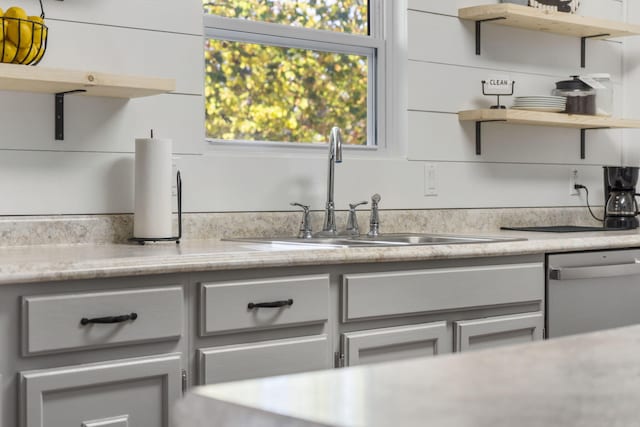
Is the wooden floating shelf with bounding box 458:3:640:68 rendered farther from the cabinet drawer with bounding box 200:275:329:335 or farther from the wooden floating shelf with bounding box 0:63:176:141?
the cabinet drawer with bounding box 200:275:329:335

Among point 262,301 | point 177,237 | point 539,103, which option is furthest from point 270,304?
point 539,103

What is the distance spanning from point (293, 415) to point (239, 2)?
8.92 feet

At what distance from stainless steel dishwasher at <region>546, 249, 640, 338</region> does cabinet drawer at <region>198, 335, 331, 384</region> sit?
910 mm

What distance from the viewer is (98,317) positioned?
1976 mm

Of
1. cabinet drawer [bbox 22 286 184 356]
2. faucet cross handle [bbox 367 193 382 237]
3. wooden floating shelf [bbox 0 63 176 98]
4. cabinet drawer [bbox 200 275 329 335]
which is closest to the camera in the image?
cabinet drawer [bbox 22 286 184 356]

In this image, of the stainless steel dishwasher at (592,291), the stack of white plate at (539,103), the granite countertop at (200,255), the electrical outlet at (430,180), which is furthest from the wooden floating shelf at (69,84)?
the stack of white plate at (539,103)

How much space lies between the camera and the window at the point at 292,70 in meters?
3.04

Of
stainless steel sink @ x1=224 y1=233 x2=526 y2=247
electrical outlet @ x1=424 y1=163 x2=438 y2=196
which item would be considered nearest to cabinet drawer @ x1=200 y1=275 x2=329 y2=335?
stainless steel sink @ x1=224 y1=233 x2=526 y2=247

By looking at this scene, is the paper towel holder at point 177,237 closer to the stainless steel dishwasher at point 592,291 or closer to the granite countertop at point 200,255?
the granite countertop at point 200,255

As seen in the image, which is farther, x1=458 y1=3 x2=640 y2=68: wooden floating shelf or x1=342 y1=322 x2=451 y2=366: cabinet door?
x1=458 y1=3 x2=640 y2=68: wooden floating shelf

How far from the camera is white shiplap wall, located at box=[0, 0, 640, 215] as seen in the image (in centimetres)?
259

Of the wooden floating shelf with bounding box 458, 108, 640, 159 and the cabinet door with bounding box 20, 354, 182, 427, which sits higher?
the wooden floating shelf with bounding box 458, 108, 640, 159

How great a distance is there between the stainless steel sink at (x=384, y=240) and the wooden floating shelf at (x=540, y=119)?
55 cm

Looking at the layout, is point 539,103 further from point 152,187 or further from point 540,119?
point 152,187
